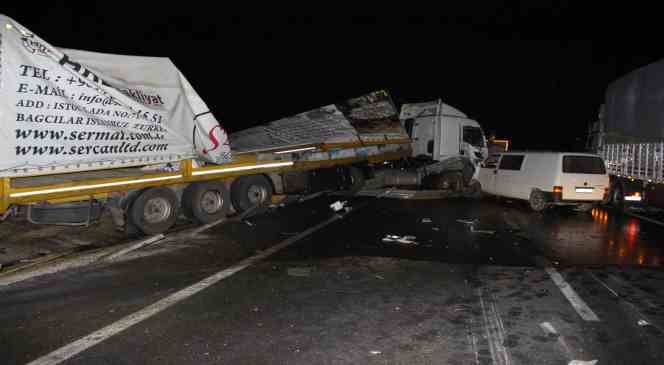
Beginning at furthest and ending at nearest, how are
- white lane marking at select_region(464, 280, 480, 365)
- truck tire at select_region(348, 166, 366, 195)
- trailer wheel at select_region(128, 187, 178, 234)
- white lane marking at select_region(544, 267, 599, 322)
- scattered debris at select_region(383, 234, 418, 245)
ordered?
truck tire at select_region(348, 166, 366, 195) → trailer wheel at select_region(128, 187, 178, 234) → scattered debris at select_region(383, 234, 418, 245) → white lane marking at select_region(544, 267, 599, 322) → white lane marking at select_region(464, 280, 480, 365)

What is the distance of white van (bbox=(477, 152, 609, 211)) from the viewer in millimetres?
12344

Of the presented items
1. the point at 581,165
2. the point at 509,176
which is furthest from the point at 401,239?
the point at 509,176

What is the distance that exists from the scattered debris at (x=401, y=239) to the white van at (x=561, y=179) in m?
5.32

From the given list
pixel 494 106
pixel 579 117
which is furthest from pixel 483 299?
pixel 494 106

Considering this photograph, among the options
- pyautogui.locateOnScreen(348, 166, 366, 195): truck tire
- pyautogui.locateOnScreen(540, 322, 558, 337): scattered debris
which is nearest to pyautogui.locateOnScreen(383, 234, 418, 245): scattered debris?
pyautogui.locateOnScreen(540, 322, 558, 337): scattered debris

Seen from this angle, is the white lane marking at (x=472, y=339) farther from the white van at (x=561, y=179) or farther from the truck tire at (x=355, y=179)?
the truck tire at (x=355, y=179)

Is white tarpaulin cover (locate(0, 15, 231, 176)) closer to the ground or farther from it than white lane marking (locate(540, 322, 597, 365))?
farther from it

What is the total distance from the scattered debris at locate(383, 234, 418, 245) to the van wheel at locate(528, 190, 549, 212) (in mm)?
5366

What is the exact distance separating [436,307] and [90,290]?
163 inches

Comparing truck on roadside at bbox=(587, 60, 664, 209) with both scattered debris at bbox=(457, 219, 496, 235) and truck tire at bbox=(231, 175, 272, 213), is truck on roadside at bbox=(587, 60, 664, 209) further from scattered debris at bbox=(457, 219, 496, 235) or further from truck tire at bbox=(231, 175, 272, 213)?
truck tire at bbox=(231, 175, 272, 213)

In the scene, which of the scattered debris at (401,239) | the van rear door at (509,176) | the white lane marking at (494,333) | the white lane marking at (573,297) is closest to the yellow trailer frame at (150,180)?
the scattered debris at (401,239)

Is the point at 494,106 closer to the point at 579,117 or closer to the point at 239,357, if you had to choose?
the point at 579,117

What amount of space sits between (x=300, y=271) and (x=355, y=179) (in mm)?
9478

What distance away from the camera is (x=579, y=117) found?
195ft
